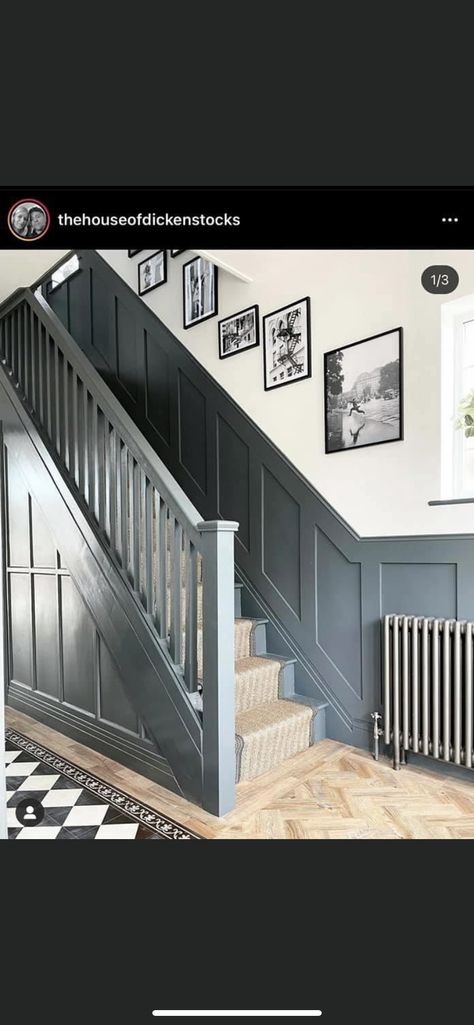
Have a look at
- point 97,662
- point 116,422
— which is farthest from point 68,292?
point 97,662

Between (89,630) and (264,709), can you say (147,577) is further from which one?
(264,709)

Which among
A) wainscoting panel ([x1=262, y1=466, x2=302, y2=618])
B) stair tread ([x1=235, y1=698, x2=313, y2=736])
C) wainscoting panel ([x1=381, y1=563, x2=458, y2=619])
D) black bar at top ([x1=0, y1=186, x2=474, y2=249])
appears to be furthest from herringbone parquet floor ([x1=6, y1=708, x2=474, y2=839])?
black bar at top ([x1=0, y1=186, x2=474, y2=249])

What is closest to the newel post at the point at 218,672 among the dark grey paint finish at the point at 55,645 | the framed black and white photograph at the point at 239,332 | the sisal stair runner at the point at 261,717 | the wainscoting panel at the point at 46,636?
the sisal stair runner at the point at 261,717

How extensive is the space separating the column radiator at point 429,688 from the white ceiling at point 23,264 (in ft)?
5.16

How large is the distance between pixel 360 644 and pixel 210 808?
0.83m

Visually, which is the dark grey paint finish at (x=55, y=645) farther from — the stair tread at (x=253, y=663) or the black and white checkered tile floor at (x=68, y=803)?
the stair tread at (x=253, y=663)

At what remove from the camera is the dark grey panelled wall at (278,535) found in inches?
70.9

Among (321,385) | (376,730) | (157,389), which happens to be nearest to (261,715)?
(376,730)

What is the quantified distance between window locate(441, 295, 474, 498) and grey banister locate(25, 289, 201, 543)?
0.80 metres

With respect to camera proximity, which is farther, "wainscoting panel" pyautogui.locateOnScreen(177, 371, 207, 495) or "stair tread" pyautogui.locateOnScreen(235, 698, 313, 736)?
"wainscoting panel" pyautogui.locateOnScreen(177, 371, 207, 495)

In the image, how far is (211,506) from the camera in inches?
98.0

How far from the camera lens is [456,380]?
3.82 feet

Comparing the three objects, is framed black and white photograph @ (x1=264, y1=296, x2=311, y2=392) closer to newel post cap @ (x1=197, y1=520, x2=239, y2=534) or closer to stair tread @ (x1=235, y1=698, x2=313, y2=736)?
newel post cap @ (x1=197, y1=520, x2=239, y2=534)

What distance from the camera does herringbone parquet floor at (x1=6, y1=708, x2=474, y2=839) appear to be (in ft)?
3.06
